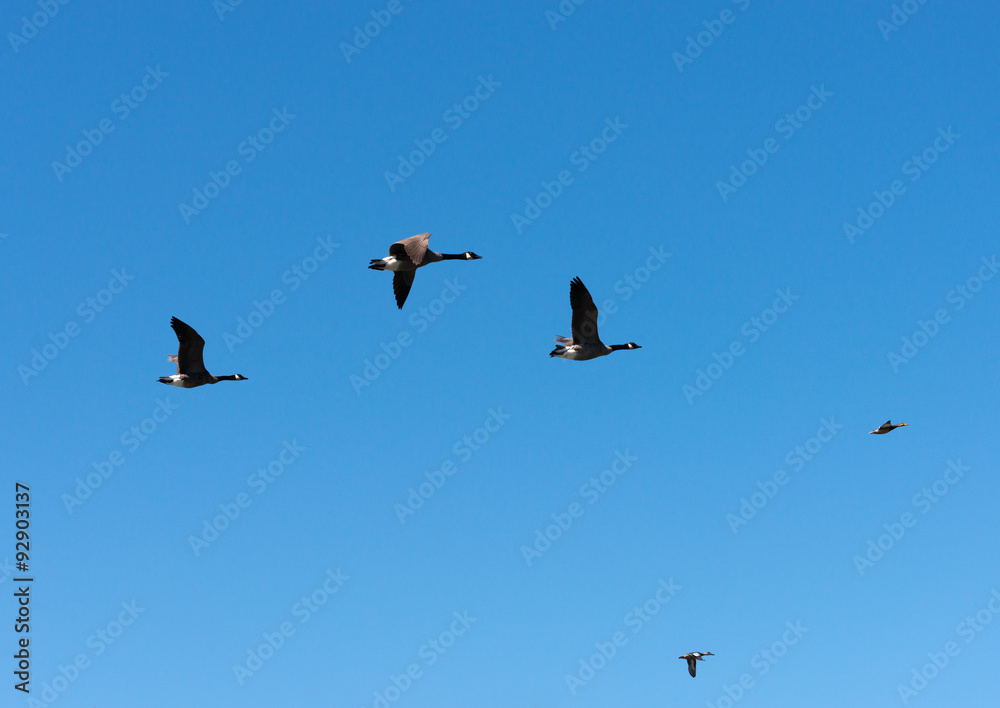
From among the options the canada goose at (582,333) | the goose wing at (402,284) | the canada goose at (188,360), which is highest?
the canada goose at (582,333)

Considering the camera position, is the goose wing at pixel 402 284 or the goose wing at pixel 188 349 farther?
the goose wing at pixel 188 349

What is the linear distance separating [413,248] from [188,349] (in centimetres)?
920

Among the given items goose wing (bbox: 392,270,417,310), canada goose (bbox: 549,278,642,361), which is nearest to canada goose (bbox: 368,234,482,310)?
goose wing (bbox: 392,270,417,310)

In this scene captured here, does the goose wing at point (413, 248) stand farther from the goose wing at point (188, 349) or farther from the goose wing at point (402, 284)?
the goose wing at point (188, 349)

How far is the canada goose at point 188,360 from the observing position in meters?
57.2

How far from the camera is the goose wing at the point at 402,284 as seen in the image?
180 ft

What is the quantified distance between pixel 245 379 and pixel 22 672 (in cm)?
1286

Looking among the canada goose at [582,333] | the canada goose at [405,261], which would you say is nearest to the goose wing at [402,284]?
the canada goose at [405,261]

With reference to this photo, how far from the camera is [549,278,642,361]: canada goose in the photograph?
54.7m

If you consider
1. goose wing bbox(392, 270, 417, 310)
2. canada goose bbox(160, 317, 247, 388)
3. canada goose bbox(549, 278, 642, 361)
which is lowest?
canada goose bbox(160, 317, 247, 388)

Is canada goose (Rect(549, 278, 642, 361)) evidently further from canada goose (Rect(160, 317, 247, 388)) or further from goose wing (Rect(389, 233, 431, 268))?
canada goose (Rect(160, 317, 247, 388))

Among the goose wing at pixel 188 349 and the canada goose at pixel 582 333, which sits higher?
the canada goose at pixel 582 333

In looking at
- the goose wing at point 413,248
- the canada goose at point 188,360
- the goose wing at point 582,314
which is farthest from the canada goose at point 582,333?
the canada goose at point 188,360

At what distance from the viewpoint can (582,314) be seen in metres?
55.0
